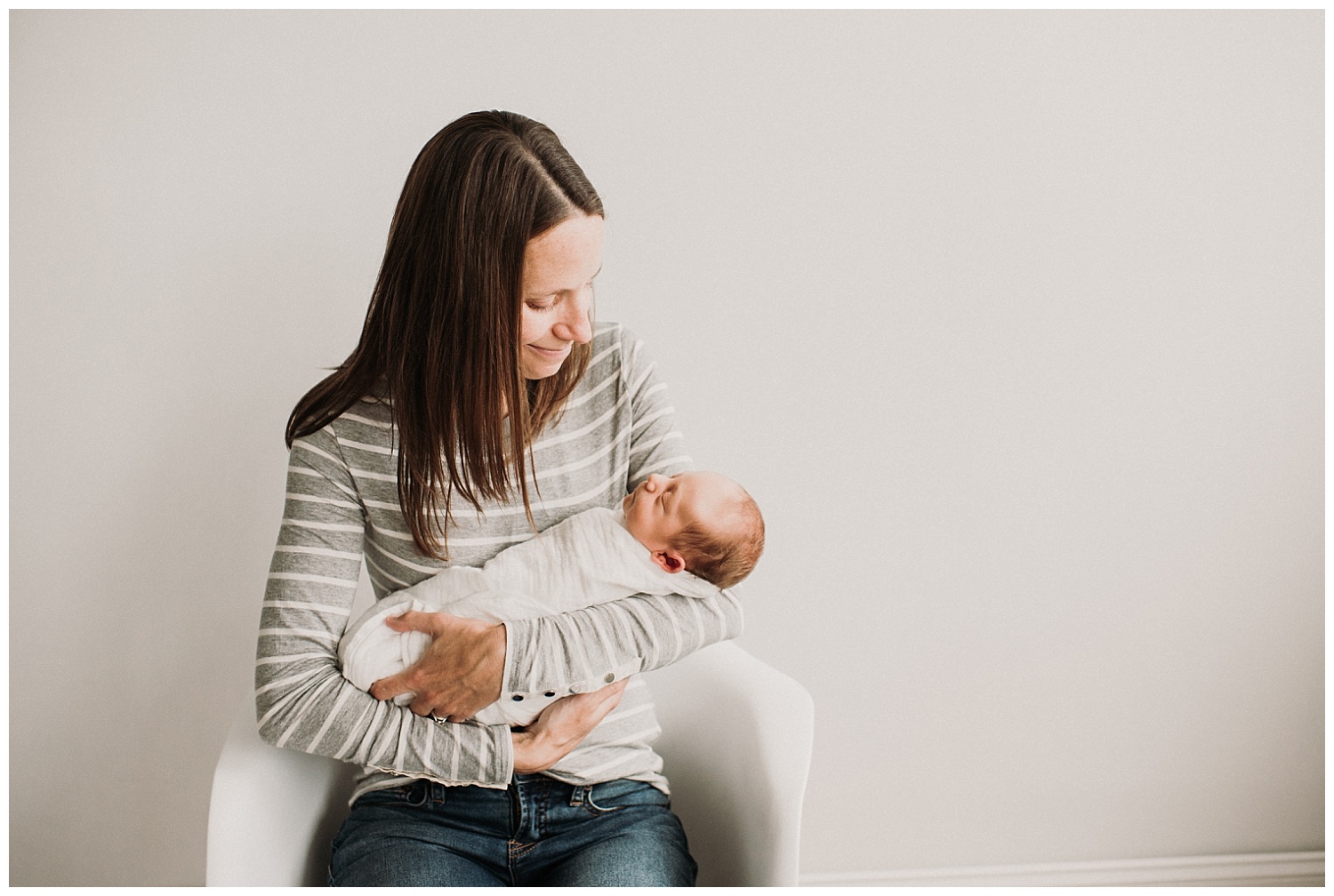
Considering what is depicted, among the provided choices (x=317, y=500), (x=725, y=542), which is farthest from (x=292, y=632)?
(x=725, y=542)

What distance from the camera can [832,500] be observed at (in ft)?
5.26

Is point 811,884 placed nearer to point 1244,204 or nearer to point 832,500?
point 832,500

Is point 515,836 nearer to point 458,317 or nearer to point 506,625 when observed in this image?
point 506,625

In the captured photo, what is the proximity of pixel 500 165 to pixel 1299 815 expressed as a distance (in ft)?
6.55

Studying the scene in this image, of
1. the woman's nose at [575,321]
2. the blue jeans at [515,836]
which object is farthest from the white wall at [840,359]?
Result: the blue jeans at [515,836]

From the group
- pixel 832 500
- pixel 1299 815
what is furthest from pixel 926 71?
pixel 1299 815

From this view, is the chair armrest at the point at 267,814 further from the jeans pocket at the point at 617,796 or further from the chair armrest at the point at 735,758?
the chair armrest at the point at 735,758

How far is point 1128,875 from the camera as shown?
69.9 inches

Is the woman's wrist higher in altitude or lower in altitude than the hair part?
lower

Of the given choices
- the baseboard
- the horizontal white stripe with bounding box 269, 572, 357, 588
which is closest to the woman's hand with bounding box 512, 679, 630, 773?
the horizontal white stripe with bounding box 269, 572, 357, 588

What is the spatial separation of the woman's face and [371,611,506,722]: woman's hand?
12.5 inches

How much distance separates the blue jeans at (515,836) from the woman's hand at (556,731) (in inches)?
2.1

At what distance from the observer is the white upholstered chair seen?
1.03 metres

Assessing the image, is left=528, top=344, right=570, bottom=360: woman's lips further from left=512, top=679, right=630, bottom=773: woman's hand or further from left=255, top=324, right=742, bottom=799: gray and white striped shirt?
left=512, top=679, right=630, bottom=773: woman's hand
